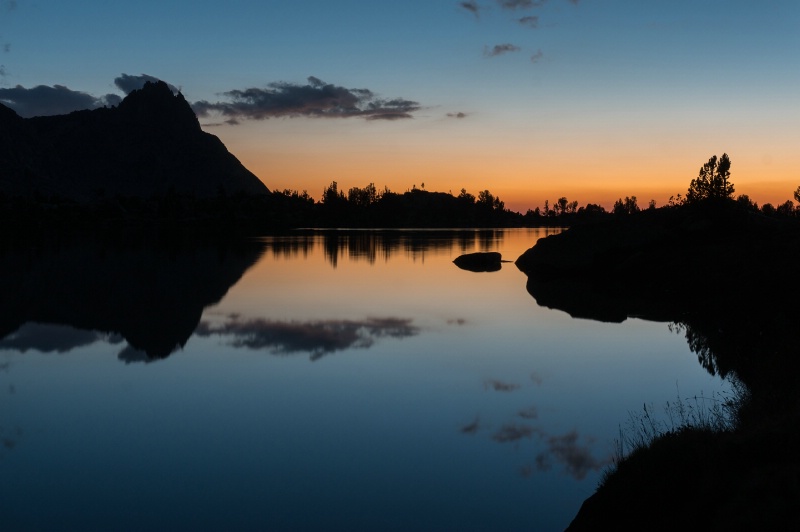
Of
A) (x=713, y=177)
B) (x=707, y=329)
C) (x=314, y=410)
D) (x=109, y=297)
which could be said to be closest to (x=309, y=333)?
(x=314, y=410)

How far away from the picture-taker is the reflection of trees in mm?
20656

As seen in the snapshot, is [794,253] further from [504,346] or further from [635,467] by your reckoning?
[635,467]

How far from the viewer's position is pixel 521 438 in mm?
12164

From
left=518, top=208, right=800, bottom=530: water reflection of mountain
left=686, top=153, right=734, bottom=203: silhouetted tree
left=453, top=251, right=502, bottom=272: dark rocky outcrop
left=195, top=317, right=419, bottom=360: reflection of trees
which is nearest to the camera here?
left=518, top=208, right=800, bottom=530: water reflection of mountain

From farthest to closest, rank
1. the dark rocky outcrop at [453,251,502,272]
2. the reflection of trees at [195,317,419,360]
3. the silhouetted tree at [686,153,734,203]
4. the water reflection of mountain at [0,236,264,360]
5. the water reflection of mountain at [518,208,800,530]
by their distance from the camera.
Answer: the silhouetted tree at [686,153,734,203] → the dark rocky outcrop at [453,251,502,272] → the water reflection of mountain at [0,236,264,360] → the reflection of trees at [195,317,419,360] → the water reflection of mountain at [518,208,800,530]

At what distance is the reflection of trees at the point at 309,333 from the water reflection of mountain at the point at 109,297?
1629mm

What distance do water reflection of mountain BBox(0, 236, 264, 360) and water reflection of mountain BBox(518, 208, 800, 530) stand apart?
15068 millimetres

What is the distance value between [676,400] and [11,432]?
44.0ft

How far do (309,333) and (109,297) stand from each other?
45.4 feet

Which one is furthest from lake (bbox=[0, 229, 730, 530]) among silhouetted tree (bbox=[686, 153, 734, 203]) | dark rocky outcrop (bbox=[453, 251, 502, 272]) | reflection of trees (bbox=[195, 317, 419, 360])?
silhouetted tree (bbox=[686, 153, 734, 203])

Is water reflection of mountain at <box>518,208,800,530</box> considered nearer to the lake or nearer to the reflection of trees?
the lake

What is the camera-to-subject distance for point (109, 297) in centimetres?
3173

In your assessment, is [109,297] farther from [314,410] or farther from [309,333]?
[314,410]

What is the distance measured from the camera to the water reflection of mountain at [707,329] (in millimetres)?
7309
